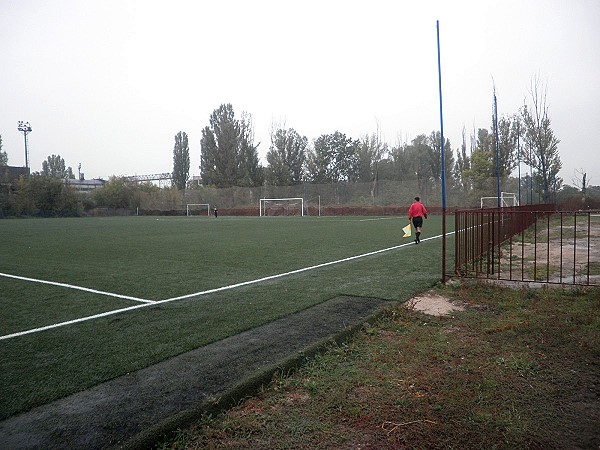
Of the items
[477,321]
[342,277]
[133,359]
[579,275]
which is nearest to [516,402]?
[477,321]

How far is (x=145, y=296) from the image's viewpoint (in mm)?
6152

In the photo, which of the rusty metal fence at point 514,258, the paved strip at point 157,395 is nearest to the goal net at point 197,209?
the rusty metal fence at point 514,258

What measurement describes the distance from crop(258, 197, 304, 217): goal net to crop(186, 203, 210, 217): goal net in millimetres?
7829

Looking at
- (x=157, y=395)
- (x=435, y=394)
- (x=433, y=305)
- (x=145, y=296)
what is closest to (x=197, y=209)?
(x=145, y=296)

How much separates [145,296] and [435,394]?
4.52 m

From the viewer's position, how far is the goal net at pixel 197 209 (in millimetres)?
52156

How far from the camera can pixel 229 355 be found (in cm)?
366

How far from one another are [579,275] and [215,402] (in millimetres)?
6976

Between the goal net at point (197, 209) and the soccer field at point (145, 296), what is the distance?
40305 mm

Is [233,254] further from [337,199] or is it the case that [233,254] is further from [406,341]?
[337,199]

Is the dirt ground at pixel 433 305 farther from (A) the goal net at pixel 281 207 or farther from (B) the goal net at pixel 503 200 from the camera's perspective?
(A) the goal net at pixel 281 207

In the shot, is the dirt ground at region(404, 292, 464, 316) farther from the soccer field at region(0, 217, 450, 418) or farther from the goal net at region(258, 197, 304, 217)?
the goal net at region(258, 197, 304, 217)

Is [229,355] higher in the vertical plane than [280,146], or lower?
lower

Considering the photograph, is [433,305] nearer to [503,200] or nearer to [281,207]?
[503,200]
